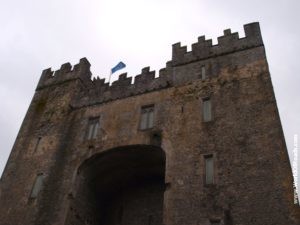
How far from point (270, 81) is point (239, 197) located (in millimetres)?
5844

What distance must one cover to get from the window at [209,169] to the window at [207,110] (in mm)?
2108

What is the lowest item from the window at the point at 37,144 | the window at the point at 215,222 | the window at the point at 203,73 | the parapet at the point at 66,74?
the window at the point at 215,222

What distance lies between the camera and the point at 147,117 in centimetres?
2002

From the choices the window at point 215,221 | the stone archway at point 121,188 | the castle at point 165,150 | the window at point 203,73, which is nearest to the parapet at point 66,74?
the castle at point 165,150

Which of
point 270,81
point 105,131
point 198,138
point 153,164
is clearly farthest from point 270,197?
point 105,131

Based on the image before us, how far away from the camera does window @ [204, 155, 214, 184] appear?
52.7 feet

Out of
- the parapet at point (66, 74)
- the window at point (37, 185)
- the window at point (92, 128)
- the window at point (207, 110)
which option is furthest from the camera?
the parapet at point (66, 74)

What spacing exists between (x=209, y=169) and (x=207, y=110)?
326 centimetres

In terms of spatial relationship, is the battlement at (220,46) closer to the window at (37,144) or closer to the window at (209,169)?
the window at (209,169)

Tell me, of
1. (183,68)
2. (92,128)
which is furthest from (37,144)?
(183,68)

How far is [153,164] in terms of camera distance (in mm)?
20188

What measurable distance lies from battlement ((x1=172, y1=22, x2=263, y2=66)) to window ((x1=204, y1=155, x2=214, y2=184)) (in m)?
6.22

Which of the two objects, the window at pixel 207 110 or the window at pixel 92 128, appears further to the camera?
the window at pixel 92 128

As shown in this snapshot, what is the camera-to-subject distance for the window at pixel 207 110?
18.2m
